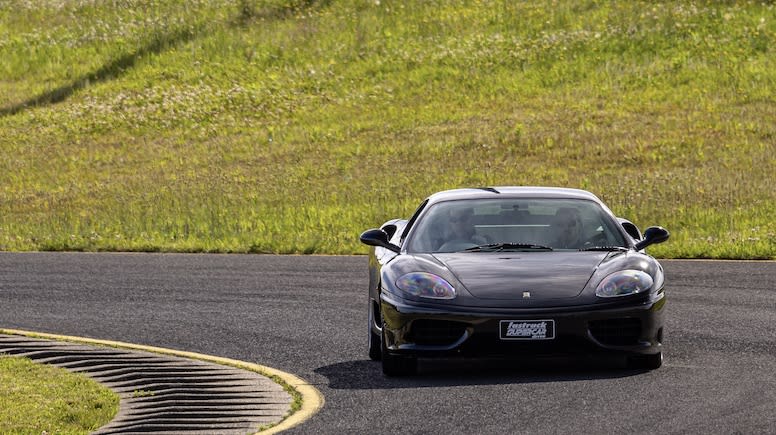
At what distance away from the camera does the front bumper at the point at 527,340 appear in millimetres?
10016

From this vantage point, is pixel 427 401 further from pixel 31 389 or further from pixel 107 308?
pixel 107 308

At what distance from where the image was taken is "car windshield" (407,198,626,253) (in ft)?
37.2

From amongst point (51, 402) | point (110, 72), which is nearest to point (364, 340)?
point (51, 402)

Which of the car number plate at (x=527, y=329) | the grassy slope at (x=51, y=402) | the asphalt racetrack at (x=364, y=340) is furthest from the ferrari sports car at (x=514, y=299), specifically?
the grassy slope at (x=51, y=402)

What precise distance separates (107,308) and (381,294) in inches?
214

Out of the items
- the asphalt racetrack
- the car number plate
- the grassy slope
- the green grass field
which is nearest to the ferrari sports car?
the car number plate

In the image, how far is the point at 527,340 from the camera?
10.0 metres

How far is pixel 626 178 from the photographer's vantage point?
32.1 meters

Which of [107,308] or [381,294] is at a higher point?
[381,294]

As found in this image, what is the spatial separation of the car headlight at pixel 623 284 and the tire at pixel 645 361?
0.47 m

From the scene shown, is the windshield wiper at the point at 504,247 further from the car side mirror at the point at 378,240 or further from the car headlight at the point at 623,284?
the car headlight at the point at 623,284

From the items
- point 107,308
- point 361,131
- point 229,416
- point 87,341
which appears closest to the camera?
point 229,416

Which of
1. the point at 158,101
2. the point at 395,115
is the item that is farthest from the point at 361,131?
the point at 158,101

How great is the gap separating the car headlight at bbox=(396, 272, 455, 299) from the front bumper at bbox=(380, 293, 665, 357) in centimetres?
12
